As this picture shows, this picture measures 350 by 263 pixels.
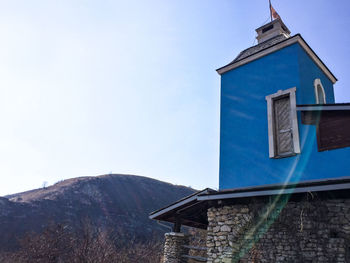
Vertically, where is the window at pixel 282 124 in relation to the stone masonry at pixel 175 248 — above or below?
above

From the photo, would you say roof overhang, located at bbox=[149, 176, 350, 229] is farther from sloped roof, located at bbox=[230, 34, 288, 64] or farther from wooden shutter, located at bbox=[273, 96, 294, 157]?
sloped roof, located at bbox=[230, 34, 288, 64]

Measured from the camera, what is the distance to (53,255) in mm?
19641

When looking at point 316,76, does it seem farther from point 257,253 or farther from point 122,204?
point 122,204

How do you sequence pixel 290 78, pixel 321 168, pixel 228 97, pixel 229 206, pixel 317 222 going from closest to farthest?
1. pixel 317 222
2. pixel 321 168
3. pixel 229 206
4. pixel 290 78
5. pixel 228 97

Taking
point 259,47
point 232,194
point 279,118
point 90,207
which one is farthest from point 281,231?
point 90,207

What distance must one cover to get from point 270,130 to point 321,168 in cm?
168

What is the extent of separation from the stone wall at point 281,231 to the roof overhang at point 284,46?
A: 14.2 feet

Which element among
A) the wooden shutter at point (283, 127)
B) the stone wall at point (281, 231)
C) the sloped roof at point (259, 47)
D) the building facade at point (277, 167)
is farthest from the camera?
the sloped roof at point (259, 47)

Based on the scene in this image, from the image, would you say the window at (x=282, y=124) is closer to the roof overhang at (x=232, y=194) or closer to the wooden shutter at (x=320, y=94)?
the roof overhang at (x=232, y=194)

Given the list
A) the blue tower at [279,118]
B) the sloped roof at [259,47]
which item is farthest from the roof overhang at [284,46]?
the sloped roof at [259,47]

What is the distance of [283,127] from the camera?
26.4 feet

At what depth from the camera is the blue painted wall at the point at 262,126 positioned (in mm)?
7137

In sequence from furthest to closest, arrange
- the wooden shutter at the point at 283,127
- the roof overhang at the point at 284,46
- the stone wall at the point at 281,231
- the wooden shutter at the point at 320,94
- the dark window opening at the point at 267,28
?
the dark window opening at the point at 267,28, the wooden shutter at the point at 320,94, the roof overhang at the point at 284,46, the wooden shutter at the point at 283,127, the stone wall at the point at 281,231

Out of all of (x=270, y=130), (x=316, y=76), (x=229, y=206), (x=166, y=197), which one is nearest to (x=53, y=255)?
(x=229, y=206)
